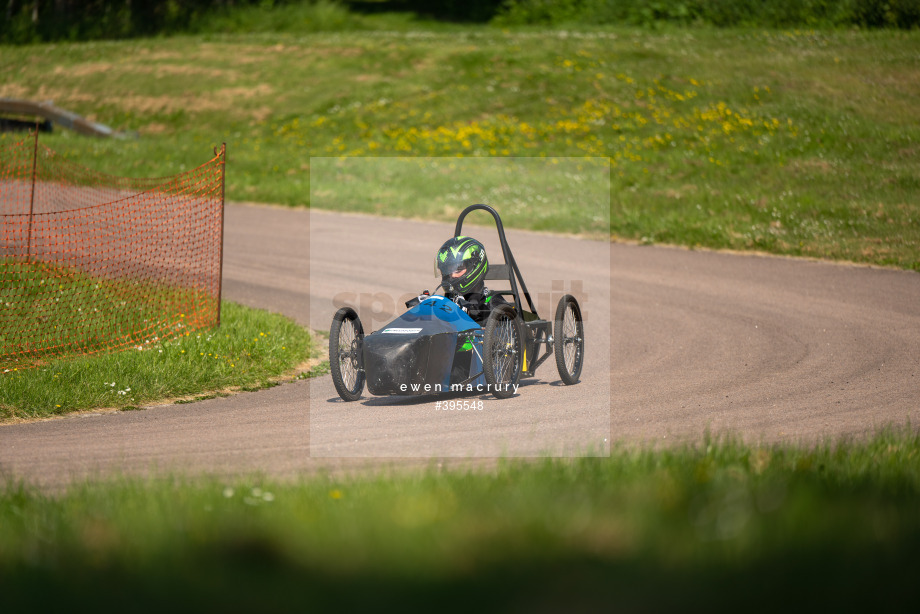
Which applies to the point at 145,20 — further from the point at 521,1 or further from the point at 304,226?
the point at 304,226

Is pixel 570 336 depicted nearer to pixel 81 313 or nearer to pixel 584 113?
pixel 81 313

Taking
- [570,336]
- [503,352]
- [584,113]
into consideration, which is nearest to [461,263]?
[503,352]

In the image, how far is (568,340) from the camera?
987 cm

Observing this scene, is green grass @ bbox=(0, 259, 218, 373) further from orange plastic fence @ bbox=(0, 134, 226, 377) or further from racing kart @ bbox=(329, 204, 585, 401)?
racing kart @ bbox=(329, 204, 585, 401)

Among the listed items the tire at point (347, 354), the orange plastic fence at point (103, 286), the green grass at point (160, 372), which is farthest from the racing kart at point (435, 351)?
the orange plastic fence at point (103, 286)

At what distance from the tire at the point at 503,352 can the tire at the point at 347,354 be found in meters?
1.20

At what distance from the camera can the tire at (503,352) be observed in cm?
852

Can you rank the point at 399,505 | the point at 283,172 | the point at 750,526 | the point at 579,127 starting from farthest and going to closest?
the point at 579,127 → the point at 283,172 → the point at 399,505 → the point at 750,526

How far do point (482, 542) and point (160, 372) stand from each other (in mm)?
6489

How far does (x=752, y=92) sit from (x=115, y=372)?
85.2ft

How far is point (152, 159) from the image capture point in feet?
88.5

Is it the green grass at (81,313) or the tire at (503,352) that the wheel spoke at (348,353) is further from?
the green grass at (81,313)

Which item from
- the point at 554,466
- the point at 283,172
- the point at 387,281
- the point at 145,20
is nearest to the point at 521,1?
the point at 145,20

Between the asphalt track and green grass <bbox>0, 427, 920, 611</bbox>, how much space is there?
1.06 metres
